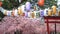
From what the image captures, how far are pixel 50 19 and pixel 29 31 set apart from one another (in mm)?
255

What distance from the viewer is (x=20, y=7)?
1672 millimetres

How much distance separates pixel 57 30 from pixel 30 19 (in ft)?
1.00

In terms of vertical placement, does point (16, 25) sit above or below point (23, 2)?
below

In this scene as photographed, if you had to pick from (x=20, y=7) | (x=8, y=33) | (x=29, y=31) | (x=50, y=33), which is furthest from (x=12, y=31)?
(x=50, y=33)

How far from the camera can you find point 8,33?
1606 millimetres

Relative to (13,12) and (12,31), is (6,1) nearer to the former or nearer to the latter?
(13,12)

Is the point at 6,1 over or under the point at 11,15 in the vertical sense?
over

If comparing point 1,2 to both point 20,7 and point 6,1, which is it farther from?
point 20,7

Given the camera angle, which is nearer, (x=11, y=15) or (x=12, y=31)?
(x=12, y=31)

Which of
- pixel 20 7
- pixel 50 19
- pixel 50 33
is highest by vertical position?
pixel 20 7

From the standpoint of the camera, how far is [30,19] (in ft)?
5.32

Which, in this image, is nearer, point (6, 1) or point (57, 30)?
point (57, 30)

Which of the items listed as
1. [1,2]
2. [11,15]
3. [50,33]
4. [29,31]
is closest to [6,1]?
[1,2]

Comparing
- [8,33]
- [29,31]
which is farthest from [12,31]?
[29,31]
